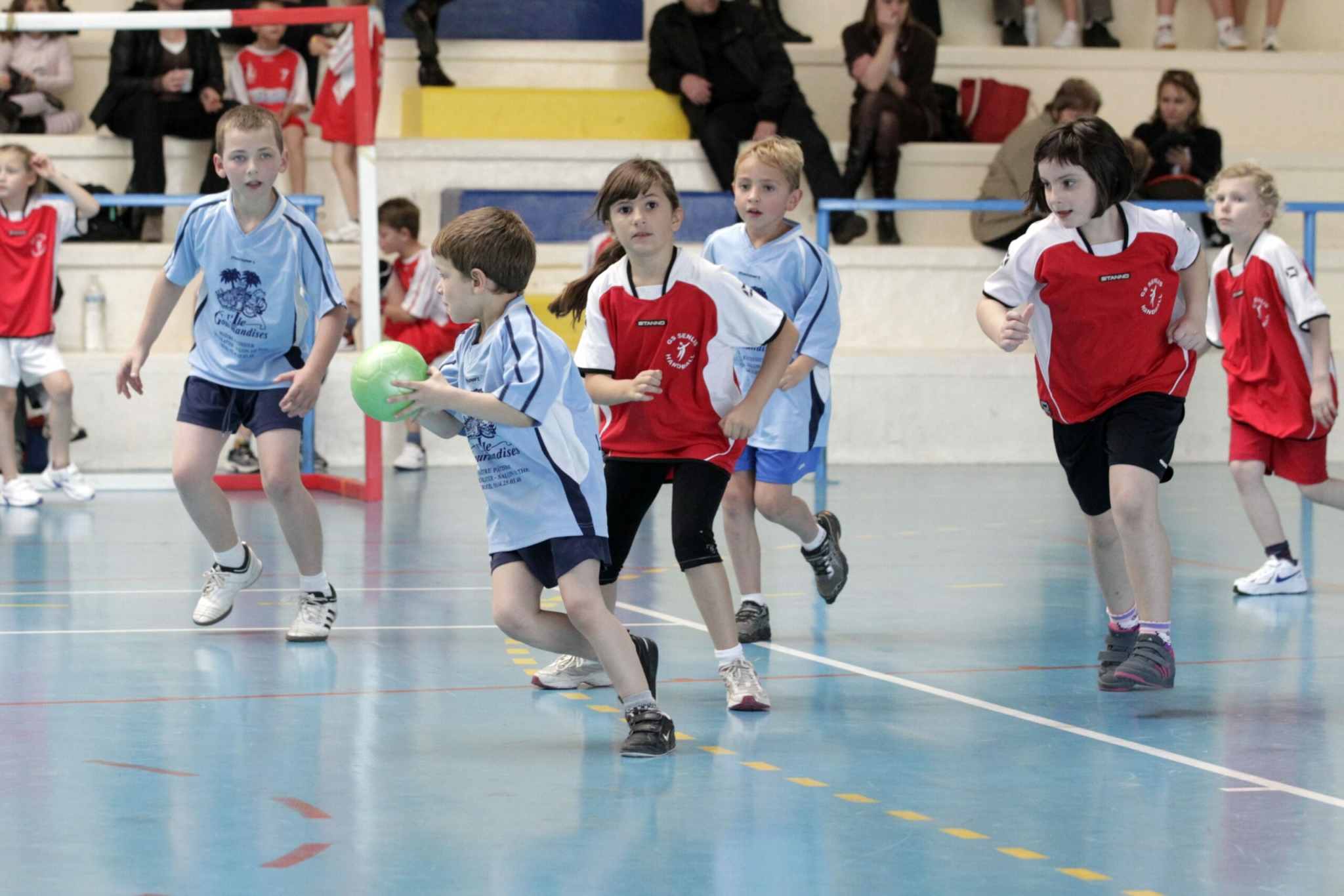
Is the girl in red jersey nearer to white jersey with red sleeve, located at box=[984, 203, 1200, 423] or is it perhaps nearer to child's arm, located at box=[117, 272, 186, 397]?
white jersey with red sleeve, located at box=[984, 203, 1200, 423]

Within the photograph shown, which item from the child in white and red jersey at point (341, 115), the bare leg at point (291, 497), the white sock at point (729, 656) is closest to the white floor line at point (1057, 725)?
the white sock at point (729, 656)

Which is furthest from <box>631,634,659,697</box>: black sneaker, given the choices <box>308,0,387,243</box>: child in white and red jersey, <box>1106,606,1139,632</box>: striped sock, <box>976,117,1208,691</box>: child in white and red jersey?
<box>308,0,387,243</box>: child in white and red jersey

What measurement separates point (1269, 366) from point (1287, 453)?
337 millimetres

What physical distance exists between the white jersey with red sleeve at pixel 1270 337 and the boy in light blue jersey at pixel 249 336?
3414 mm

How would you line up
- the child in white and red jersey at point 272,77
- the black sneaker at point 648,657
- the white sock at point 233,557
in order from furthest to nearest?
the child in white and red jersey at point 272,77, the white sock at point 233,557, the black sneaker at point 648,657

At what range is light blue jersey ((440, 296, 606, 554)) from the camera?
3758 millimetres

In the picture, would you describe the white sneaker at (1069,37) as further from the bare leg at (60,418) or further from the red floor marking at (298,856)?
→ the red floor marking at (298,856)

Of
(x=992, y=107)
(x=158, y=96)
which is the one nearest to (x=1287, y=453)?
(x=992, y=107)

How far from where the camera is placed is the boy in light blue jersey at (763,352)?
16.5ft

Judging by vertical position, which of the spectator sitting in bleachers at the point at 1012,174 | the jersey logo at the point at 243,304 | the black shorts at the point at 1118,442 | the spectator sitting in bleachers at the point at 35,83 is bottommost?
the black shorts at the point at 1118,442

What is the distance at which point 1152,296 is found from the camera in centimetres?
443

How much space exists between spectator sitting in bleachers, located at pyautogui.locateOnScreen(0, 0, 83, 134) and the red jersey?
273 centimetres

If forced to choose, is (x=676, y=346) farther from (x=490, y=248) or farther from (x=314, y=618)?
(x=314, y=618)

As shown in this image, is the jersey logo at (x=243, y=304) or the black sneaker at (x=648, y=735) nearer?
the black sneaker at (x=648, y=735)
